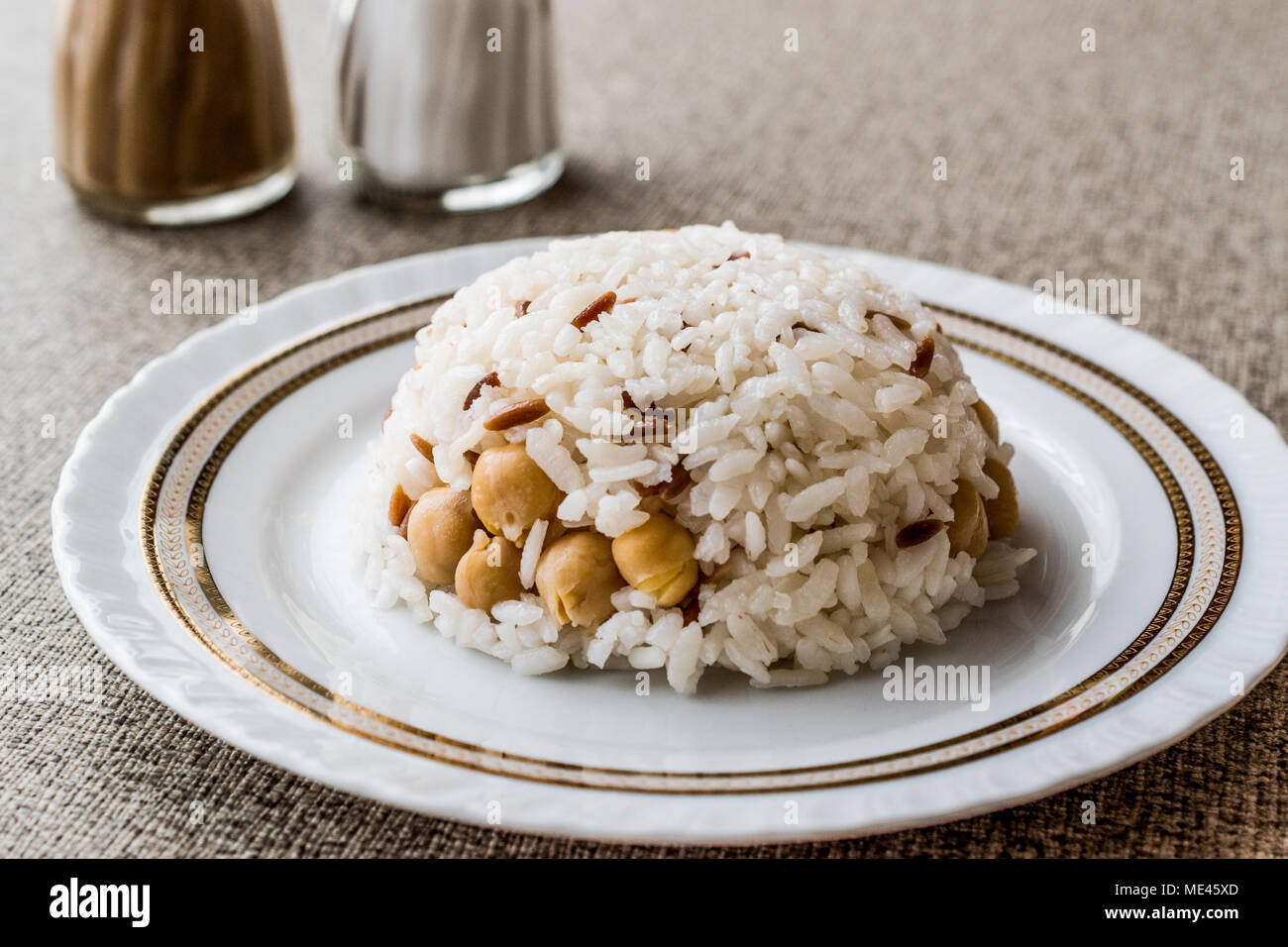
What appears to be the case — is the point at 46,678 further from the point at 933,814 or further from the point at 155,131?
the point at 155,131

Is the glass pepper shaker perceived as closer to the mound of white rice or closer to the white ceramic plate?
the white ceramic plate

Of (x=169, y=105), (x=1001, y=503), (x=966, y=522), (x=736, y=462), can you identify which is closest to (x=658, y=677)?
(x=736, y=462)

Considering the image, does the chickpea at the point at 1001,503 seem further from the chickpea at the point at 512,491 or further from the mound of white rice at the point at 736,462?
the chickpea at the point at 512,491

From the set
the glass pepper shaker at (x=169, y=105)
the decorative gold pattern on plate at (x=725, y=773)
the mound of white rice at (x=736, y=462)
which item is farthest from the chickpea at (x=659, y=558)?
the glass pepper shaker at (x=169, y=105)

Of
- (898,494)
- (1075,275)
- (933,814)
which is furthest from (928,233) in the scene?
(933,814)

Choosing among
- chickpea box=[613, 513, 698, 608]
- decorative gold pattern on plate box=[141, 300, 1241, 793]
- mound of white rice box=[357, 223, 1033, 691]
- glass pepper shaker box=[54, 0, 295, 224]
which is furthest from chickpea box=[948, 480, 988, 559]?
glass pepper shaker box=[54, 0, 295, 224]

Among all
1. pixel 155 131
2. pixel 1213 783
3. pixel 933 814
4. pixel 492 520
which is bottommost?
pixel 1213 783
